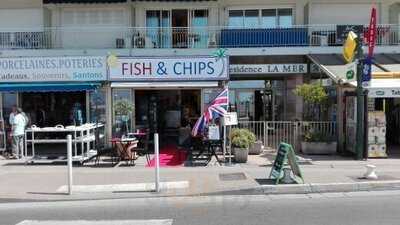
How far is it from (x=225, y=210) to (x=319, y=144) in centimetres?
976

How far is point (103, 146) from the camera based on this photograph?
19672 mm

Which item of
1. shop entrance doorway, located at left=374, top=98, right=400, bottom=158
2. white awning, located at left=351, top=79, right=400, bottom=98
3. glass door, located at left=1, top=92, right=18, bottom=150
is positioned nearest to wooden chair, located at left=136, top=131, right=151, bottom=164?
glass door, located at left=1, top=92, right=18, bottom=150

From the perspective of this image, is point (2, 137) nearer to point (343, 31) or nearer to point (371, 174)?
point (371, 174)

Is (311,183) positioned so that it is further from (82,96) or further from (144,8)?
(144,8)

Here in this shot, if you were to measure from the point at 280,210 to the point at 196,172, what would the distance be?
5311mm

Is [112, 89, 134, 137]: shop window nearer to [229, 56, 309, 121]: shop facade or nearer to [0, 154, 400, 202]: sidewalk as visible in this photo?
[0, 154, 400, 202]: sidewalk

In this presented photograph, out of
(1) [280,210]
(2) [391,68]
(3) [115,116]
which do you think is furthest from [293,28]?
(1) [280,210]

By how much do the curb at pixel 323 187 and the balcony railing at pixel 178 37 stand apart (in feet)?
44.6

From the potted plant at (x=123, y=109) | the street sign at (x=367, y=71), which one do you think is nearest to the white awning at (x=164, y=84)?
the potted plant at (x=123, y=109)

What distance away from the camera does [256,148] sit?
19219mm

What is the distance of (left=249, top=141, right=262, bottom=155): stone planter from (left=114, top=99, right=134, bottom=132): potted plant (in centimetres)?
428

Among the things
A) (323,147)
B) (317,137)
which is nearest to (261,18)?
(317,137)

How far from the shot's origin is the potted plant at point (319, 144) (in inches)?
752

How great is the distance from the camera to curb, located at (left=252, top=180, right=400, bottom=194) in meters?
11.9
